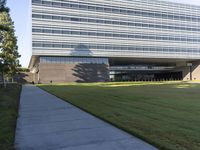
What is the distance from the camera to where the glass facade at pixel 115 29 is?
89.1m

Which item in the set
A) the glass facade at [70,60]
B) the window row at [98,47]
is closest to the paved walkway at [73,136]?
the window row at [98,47]

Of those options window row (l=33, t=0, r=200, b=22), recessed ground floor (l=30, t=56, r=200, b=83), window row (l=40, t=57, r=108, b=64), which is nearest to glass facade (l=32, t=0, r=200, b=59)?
window row (l=33, t=0, r=200, b=22)

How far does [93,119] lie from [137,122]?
1900 millimetres

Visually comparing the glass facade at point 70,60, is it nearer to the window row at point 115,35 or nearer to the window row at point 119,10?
the window row at point 115,35

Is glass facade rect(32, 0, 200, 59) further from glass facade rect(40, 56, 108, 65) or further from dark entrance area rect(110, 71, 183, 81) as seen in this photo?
dark entrance area rect(110, 71, 183, 81)

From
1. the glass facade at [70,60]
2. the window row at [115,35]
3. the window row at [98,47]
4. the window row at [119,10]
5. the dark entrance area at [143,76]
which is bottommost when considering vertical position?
the dark entrance area at [143,76]

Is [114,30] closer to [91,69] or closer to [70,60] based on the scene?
[91,69]

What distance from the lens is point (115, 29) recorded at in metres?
99.5

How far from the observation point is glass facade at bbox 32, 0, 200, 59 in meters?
89.1

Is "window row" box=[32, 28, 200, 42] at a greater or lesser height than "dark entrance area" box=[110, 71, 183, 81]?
greater

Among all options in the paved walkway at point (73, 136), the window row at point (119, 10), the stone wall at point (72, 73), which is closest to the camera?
the paved walkway at point (73, 136)

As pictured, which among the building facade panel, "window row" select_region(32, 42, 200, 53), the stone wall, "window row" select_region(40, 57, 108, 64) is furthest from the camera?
"window row" select_region(40, 57, 108, 64)

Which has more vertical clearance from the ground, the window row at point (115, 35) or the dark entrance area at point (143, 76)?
the window row at point (115, 35)

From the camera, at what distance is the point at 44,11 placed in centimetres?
8900
